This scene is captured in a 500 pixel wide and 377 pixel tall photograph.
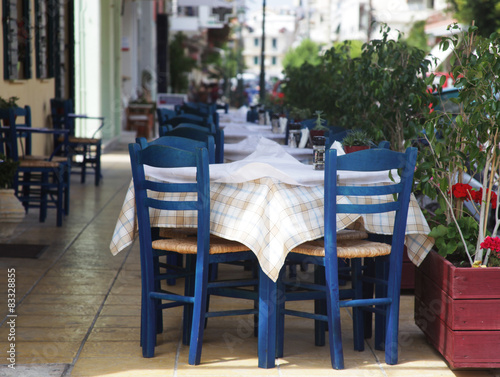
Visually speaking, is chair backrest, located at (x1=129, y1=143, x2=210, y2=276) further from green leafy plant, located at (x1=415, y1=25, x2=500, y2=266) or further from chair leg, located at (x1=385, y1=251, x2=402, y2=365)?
green leafy plant, located at (x1=415, y1=25, x2=500, y2=266)

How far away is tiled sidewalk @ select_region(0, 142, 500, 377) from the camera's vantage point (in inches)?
135

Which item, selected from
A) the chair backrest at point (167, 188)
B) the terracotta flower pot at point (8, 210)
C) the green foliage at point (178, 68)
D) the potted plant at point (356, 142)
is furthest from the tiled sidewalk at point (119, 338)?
the green foliage at point (178, 68)

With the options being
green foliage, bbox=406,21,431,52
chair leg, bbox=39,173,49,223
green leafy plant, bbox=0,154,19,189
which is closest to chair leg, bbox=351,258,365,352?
green leafy plant, bbox=0,154,19,189

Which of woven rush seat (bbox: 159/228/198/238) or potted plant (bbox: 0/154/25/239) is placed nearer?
woven rush seat (bbox: 159/228/198/238)

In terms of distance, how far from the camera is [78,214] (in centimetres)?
755

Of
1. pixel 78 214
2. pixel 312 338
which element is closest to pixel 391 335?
pixel 312 338

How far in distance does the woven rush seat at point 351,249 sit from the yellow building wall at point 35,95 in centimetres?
568

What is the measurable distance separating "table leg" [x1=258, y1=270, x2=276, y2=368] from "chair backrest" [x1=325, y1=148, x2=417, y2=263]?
313mm

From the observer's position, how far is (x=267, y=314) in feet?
11.1

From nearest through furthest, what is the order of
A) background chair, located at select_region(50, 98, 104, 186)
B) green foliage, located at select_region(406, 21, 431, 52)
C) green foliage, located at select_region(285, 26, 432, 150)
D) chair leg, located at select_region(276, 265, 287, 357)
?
chair leg, located at select_region(276, 265, 287, 357) → green foliage, located at select_region(285, 26, 432, 150) → background chair, located at select_region(50, 98, 104, 186) → green foliage, located at select_region(406, 21, 431, 52)

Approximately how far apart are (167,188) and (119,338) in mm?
880

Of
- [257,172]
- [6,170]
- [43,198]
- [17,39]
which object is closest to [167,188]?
[257,172]

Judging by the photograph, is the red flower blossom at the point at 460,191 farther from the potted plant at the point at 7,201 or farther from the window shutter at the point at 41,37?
the window shutter at the point at 41,37

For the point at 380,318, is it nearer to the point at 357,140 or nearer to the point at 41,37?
the point at 357,140
